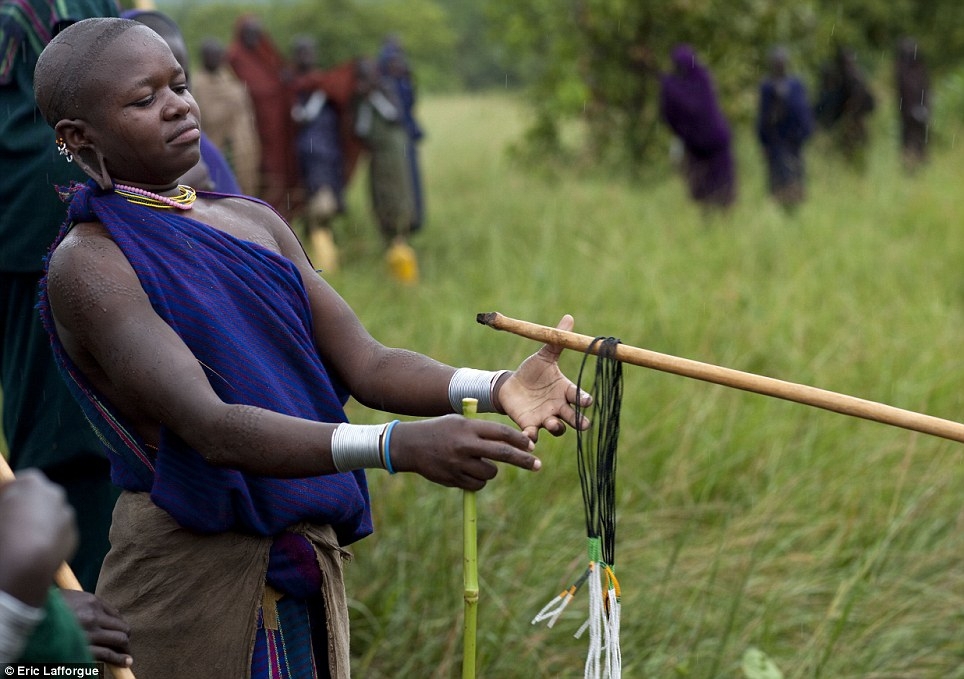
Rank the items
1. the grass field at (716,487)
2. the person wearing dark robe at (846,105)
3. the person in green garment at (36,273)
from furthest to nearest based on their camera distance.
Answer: the person wearing dark robe at (846,105), the grass field at (716,487), the person in green garment at (36,273)

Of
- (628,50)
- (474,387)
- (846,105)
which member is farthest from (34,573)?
(846,105)

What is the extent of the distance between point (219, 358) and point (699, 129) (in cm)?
851

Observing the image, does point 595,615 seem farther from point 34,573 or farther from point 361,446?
point 34,573

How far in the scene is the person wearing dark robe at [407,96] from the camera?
9016 mm

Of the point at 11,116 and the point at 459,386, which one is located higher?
the point at 11,116

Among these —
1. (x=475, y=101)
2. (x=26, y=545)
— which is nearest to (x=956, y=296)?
(x=26, y=545)

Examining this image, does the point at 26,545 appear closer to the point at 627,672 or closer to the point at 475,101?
the point at 627,672

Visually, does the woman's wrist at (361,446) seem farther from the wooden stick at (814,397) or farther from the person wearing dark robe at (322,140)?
the person wearing dark robe at (322,140)

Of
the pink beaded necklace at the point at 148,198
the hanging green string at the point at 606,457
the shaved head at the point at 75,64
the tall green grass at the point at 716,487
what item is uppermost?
the shaved head at the point at 75,64

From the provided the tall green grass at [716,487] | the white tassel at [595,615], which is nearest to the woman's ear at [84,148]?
the white tassel at [595,615]

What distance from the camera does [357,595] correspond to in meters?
3.07

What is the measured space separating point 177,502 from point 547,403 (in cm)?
57

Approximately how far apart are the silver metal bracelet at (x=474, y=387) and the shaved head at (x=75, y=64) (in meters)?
0.69

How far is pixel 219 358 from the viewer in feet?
5.71
